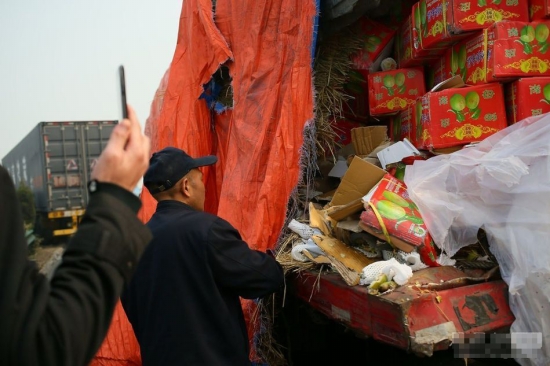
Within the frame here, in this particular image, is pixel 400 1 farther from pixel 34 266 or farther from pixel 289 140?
pixel 34 266

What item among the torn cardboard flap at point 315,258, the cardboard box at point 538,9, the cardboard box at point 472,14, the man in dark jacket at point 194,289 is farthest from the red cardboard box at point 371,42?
the man in dark jacket at point 194,289

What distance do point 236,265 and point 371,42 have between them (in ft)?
7.64

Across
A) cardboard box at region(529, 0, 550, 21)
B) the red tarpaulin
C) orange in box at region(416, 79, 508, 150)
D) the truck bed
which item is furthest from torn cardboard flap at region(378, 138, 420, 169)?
cardboard box at region(529, 0, 550, 21)

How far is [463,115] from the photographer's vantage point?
2.96m

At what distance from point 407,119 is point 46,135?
12.9 m

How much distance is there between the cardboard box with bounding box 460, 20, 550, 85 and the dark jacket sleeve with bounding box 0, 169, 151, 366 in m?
2.37

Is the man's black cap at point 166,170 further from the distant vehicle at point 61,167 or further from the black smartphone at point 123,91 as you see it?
the distant vehicle at point 61,167

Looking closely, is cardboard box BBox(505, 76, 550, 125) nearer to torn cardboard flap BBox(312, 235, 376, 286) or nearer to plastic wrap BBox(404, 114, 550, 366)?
plastic wrap BBox(404, 114, 550, 366)

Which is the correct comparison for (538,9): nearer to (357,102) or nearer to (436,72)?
(436,72)

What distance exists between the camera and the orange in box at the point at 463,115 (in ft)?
9.61

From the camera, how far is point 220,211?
11.6ft

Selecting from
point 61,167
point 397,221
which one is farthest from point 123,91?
point 61,167

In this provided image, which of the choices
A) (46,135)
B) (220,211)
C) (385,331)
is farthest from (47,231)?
(385,331)

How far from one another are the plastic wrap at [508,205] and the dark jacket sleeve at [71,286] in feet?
5.78
